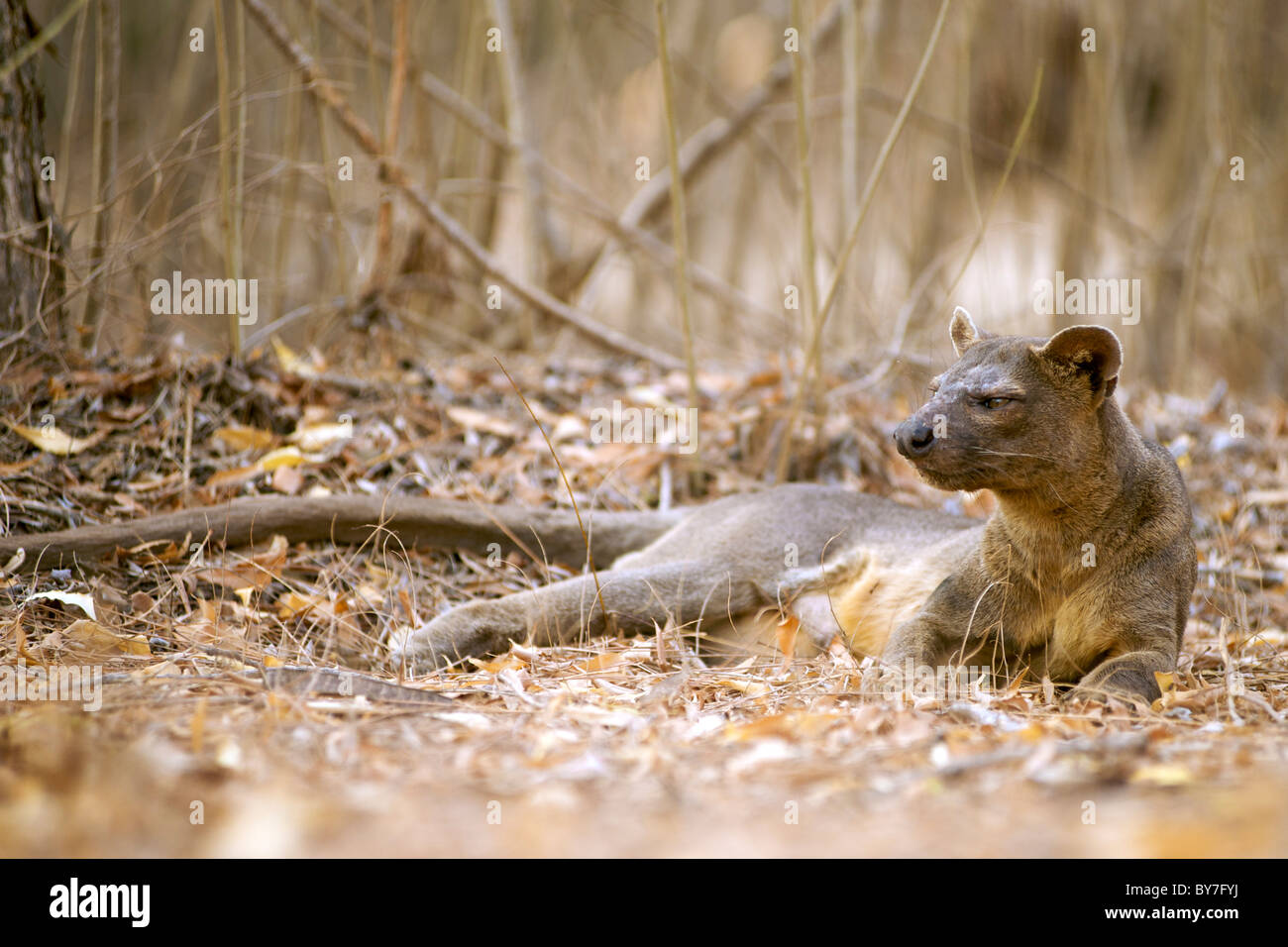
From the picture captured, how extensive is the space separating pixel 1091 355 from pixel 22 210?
398cm

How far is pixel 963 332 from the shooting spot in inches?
147

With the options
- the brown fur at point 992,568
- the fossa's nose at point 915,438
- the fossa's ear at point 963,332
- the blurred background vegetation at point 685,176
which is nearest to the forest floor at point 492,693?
the brown fur at point 992,568

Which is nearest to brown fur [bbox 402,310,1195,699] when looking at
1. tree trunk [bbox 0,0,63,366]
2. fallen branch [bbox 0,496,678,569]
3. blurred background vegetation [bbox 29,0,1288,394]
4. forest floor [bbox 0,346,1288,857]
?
forest floor [bbox 0,346,1288,857]

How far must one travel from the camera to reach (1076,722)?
9.12 feet

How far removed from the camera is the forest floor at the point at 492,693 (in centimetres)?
195

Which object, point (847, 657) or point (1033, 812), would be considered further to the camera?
point (847, 657)

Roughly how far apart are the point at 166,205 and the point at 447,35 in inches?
234

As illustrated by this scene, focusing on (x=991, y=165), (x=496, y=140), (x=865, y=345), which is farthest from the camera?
(x=991, y=165)

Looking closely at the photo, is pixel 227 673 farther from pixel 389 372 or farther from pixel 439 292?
pixel 439 292

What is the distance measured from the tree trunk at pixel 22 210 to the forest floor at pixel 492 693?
203 millimetres

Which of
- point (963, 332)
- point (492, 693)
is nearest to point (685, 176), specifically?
point (963, 332)

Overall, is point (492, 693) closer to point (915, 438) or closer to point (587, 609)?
point (587, 609)

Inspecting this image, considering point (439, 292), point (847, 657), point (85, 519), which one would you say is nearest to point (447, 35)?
point (439, 292)
